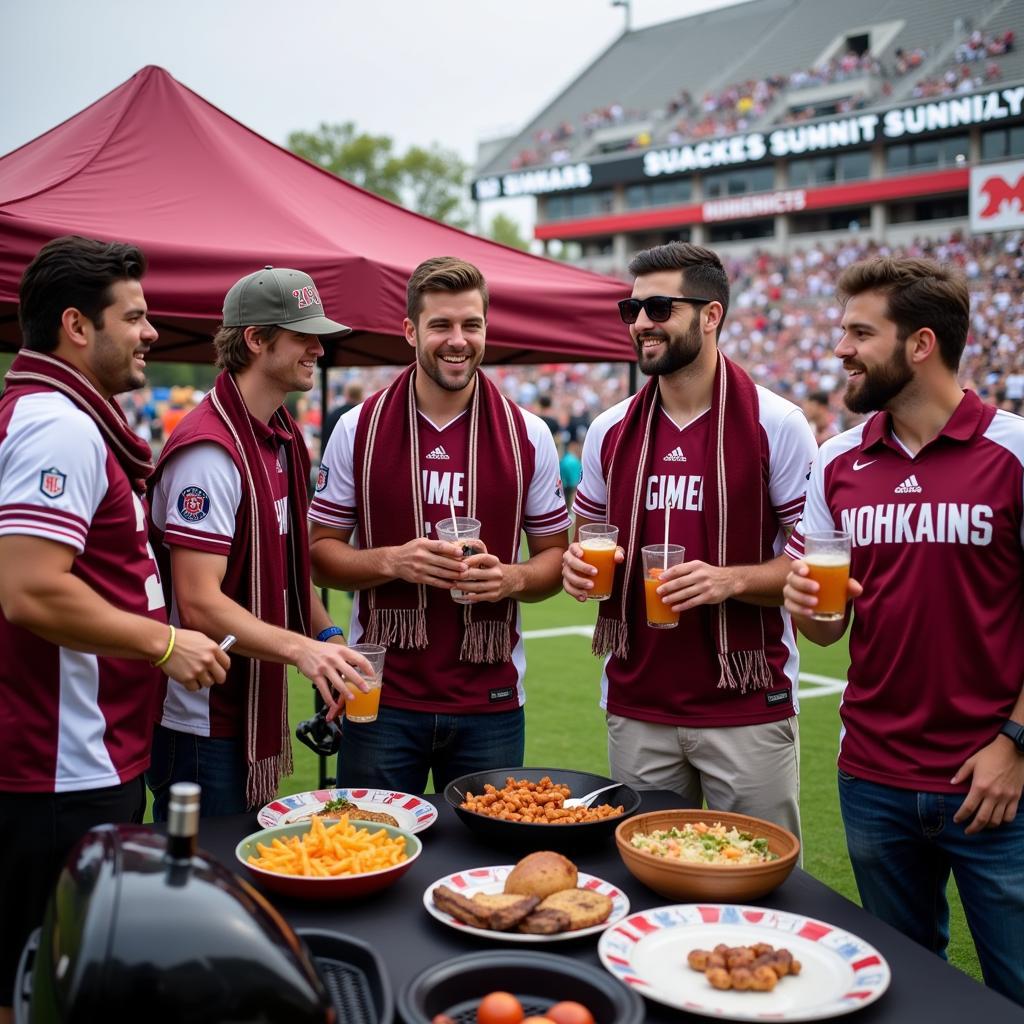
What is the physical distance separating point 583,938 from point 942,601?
1.24m

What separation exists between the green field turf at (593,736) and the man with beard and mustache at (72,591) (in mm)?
2937

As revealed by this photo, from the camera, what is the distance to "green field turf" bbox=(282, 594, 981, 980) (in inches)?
187

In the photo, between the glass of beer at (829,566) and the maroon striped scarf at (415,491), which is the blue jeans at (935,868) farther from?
the maroon striped scarf at (415,491)

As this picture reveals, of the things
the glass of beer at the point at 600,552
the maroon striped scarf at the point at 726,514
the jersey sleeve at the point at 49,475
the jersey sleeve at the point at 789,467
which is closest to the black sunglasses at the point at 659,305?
the maroon striped scarf at the point at 726,514

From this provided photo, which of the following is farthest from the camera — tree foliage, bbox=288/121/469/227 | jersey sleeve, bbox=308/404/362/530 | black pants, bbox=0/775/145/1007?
tree foliage, bbox=288/121/469/227

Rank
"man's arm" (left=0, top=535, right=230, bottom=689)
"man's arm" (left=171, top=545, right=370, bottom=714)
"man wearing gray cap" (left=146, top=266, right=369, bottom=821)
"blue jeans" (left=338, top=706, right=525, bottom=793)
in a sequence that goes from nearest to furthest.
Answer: "man's arm" (left=0, top=535, right=230, bottom=689), "man's arm" (left=171, top=545, right=370, bottom=714), "man wearing gray cap" (left=146, top=266, right=369, bottom=821), "blue jeans" (left=338, top=706, right=525, bottom=793)

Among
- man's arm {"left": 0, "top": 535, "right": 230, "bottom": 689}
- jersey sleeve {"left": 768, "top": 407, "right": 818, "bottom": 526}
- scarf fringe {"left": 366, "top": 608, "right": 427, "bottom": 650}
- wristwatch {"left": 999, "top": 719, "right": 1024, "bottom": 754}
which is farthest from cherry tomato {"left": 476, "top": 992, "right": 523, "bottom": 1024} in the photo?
jersey sleeve {"left": 768, "top": 407, "right": 818, "bottom": 526}

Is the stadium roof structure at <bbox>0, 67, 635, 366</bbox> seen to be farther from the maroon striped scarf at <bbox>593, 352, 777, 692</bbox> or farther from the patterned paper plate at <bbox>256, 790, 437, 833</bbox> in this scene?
the patterned paper plate at <bbox>256, 790, 437, 833</bbox>

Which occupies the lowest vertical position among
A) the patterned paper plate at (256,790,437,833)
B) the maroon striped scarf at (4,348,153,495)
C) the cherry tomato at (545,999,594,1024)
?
the patterned paper plate at (256,790,437,833)

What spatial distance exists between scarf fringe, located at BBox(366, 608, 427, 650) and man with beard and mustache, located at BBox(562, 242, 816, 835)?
57 cm

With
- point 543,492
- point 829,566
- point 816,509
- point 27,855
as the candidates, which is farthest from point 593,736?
point 27,855

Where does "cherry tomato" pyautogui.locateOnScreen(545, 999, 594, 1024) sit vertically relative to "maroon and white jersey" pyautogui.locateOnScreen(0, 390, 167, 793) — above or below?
below

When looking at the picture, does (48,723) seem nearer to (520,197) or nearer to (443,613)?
(443,613)

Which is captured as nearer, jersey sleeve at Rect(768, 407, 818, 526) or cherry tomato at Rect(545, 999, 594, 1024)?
cherry tomato at Rect(545, 999, 594, 1024)
